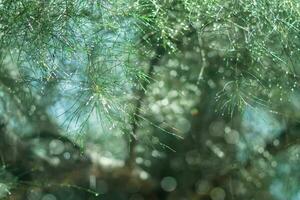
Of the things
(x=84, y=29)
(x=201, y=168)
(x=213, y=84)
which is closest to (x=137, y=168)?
(x=201, y=168)

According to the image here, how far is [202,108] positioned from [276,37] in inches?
55.9

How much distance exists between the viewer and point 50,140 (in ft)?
15.9

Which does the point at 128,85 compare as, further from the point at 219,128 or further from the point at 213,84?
the point at 219,128

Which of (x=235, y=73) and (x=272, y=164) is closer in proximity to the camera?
(x=235, y=73)

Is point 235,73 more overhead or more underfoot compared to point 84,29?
more underfoot

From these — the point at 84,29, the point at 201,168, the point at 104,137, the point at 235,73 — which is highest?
the point at 84,29

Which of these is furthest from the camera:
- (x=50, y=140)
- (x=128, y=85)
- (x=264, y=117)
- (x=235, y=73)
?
(x=50, y=140)

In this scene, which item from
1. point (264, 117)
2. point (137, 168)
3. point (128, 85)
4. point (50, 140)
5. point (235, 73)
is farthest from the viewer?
point (137, 168)

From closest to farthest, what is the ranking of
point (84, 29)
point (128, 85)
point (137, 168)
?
point (84, 29)
point (128, 85)
point (137, 168)

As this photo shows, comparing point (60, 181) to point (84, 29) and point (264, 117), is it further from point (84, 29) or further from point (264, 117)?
point (84, 29)

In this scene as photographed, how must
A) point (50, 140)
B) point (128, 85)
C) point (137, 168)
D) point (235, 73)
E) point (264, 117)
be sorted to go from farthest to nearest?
point (137, 168) < point (50, 140) < point (264, 117) < point (235, 73) < point (128, 85)

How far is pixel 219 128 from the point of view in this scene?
503cm

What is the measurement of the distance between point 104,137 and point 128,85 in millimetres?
1336

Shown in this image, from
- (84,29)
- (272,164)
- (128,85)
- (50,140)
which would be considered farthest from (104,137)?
(84,29)
